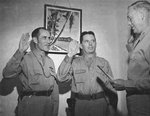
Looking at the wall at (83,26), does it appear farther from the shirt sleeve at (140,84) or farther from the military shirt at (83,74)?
the shirt sleeve at (140,84)

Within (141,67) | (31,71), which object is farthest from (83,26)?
(141,67)

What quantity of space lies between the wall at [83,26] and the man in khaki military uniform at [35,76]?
0.39 m

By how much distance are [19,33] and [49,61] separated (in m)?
0.61

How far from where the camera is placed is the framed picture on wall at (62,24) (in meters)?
2.52

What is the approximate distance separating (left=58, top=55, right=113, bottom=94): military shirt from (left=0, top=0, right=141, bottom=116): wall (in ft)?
1.37

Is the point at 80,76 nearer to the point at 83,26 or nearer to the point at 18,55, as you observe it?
the point at 18,55

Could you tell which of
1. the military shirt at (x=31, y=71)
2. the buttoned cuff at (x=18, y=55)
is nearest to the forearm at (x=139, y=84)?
the military shirt at (x=31, y=71)

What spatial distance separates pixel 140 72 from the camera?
1.39 meters

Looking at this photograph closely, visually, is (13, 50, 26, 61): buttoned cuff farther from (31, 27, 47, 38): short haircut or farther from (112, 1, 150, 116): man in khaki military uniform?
(112, 1, 150, 116): man in khaki military uniform

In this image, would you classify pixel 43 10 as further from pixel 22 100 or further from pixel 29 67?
pixel 22 100

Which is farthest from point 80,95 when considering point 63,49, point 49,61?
point 63,49

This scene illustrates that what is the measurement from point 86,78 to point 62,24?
89 centimetres

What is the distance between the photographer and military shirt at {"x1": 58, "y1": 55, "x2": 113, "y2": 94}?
2.02 meters

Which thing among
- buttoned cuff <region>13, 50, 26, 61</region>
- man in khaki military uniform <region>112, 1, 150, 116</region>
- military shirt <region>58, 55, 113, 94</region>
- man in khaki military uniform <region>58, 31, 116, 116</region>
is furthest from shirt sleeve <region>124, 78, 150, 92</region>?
buttoned cuff <region>13, 50, 26, 61</region>
